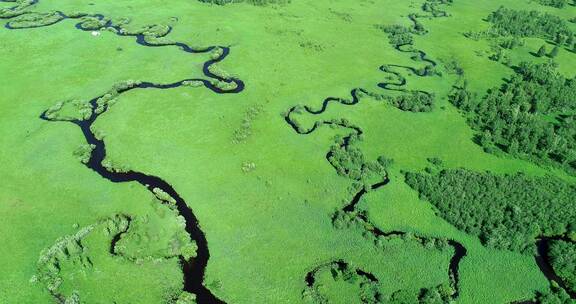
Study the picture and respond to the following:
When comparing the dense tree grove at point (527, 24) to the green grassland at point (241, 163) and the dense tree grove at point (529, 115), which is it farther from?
the dense tree grove at point (529, 115)

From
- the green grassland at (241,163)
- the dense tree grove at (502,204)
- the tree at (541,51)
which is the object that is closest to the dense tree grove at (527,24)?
the green grassland at (241,163)

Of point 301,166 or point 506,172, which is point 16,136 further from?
point 506,172

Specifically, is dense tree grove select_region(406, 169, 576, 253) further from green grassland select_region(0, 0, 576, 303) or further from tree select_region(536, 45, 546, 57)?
tree select_region(536, 45, 546, 57)

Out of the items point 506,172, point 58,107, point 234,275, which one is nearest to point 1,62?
point 58,107

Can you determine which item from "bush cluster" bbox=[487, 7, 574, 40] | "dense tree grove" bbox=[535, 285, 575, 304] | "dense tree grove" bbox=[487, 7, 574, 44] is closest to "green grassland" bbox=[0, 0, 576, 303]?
"dense tree grove" bbox=[535, 285, 575, 304]

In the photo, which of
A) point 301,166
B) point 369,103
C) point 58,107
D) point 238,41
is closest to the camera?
point 301,166

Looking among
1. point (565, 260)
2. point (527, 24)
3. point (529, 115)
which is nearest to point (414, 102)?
point (529, 115)
